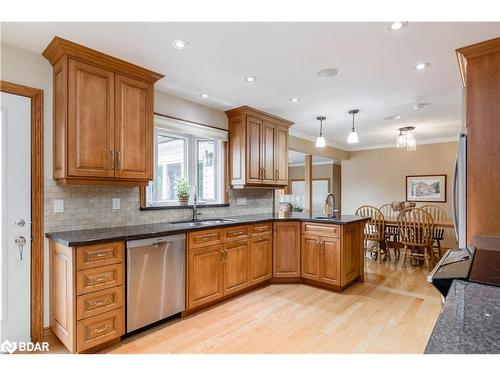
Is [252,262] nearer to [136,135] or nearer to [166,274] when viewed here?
[166,274]

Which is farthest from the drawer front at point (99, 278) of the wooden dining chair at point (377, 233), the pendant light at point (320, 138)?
the wooden dining chair at point (377, 233)

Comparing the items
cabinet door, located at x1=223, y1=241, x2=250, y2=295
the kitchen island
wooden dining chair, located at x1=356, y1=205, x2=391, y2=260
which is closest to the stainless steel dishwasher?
the kitchen island

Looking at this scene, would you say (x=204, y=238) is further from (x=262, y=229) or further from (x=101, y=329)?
(x=101, y=329)

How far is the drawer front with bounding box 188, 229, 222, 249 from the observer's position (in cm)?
277

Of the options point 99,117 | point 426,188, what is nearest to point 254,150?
point 99,117

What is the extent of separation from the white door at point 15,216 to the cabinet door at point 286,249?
2.58 meters

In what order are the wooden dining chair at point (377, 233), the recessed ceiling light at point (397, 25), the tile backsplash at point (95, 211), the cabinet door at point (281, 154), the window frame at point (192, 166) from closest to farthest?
1. the recessed ceiling light at point (397, 25)
2. the tile backsplash at point (95, 211)
3. the window frame at point (192, 166)
4. the cabinet door at point (281, 154)
5. the wooden dining chair at point (377, 233)

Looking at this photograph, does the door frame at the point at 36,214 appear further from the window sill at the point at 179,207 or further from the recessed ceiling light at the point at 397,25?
the recessed ceiling light at the point at 397,25

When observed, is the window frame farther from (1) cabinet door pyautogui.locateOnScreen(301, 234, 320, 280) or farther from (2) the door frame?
(1) cabinet door pyautogui.locateOnScreen(301, 234, 320, 280)

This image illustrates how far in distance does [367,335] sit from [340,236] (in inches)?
46.3

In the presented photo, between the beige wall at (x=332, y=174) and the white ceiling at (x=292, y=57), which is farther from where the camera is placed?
the beige wall at (x=332, y=174)

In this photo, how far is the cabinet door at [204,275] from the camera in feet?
9.06

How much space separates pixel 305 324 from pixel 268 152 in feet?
7.68
